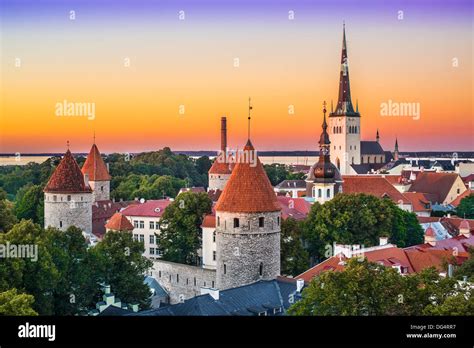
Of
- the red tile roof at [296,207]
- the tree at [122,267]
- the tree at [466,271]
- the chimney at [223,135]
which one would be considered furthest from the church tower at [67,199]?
the tree at [466,271]

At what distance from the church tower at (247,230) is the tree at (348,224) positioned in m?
5.80

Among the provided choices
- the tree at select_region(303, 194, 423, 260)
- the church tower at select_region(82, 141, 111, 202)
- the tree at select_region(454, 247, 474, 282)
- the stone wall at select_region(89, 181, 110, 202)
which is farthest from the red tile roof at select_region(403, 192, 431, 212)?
the tree at select_region(454, 247, 474, 282)

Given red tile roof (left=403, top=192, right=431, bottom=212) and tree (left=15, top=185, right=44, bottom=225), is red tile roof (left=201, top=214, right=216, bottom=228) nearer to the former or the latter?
tree (left=15, top=185, right=44, bottom=225)

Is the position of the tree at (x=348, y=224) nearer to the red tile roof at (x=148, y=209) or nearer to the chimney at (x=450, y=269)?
the chimney at (x=450, y=269)

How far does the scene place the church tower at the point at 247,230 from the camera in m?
15.4

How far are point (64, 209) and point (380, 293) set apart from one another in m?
15.4

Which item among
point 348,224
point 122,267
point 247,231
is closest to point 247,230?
point 247,231
